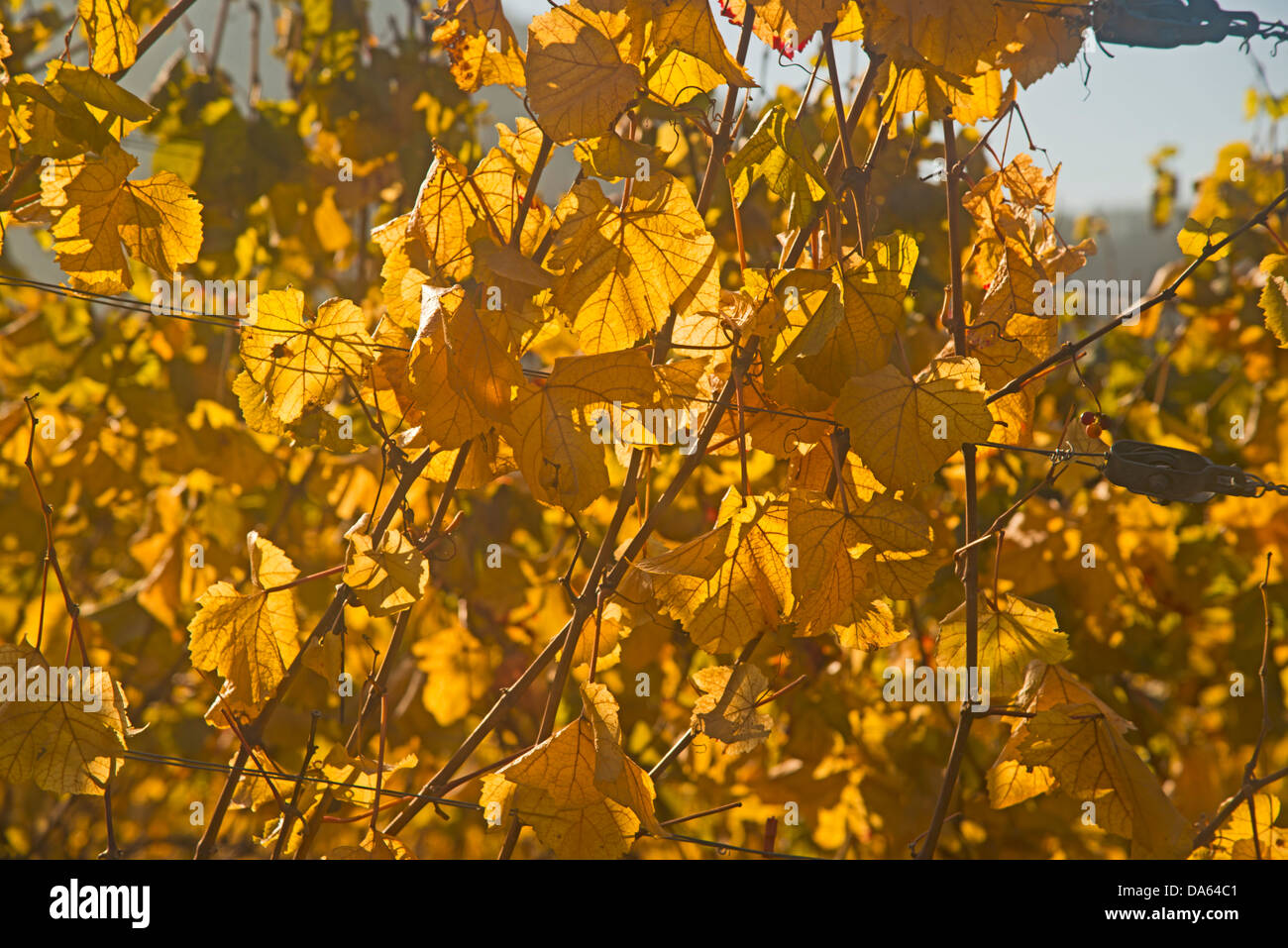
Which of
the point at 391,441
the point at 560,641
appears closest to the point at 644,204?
the point at 391,441

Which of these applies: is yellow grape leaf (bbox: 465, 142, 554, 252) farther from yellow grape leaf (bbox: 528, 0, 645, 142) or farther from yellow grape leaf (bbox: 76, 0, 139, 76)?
yellow grape leaf (bbox: 76, 0, 139, 76)

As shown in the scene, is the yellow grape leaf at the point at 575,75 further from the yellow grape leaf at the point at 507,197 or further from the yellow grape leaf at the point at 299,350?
the yellow grape leaf at the point at 299,350

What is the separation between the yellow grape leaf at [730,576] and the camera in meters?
0.69

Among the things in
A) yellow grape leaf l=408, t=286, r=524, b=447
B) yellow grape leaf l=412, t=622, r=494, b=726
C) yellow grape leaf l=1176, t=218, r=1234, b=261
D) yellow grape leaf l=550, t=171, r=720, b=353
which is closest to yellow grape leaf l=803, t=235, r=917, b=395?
yellow grape leaf l=550, t=171, r=720, b=353

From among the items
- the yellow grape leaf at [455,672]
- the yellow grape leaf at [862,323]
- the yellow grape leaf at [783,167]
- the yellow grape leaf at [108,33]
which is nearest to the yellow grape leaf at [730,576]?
the yellow grape leaf at [862,323]

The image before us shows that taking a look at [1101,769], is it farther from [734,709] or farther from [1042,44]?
[1042,44]

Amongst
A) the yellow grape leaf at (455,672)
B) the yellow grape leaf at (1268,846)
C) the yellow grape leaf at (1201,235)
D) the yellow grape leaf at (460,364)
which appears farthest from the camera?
the yellow grape leaf at (455,672)

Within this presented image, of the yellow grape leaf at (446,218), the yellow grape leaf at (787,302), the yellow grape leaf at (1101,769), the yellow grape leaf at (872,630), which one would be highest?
the yellow grape leaf at (446,218)

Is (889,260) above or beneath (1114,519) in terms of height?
above

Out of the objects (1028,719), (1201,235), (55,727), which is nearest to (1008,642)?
(1028,719)

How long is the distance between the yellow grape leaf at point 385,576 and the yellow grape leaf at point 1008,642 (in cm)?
48
